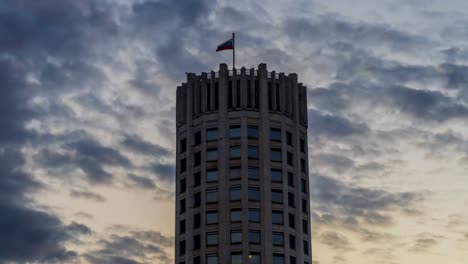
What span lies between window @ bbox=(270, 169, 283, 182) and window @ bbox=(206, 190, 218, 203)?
38.5 feet

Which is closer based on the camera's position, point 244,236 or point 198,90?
point 244,236

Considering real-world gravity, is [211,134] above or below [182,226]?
above

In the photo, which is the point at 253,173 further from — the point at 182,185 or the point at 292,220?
the point at 182,185

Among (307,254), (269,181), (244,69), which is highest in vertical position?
(244,69)

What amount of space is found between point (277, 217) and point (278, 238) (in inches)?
169

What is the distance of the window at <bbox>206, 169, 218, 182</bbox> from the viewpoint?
598 feet

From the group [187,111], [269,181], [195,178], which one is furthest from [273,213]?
[187,111]

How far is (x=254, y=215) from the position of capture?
17900 centimetres

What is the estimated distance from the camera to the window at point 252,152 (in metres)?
183

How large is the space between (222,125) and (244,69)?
13.2m

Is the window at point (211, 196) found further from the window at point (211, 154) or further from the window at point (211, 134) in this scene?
the window at point (211, 134)

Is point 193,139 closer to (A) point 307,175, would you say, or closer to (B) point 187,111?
(B) point 187,111

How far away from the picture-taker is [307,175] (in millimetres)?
190625

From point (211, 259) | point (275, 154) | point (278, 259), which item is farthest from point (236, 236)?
point (275, 154)
